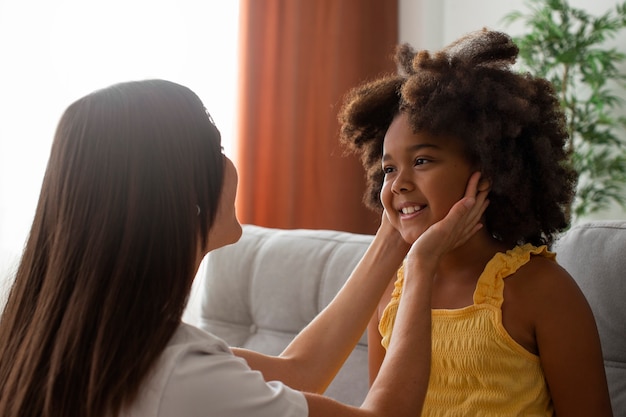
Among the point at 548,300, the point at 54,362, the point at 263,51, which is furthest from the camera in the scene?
the point at 263,51

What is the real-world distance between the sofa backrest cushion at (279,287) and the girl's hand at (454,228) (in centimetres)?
59

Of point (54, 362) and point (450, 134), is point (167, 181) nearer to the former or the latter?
point (54, 362)

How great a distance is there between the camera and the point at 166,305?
3.41 ft

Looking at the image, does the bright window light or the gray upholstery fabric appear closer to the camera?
the gray upholstery fabric

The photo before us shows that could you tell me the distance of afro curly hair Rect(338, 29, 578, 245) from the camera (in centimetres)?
151

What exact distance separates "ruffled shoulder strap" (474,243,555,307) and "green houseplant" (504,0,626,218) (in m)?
1.94

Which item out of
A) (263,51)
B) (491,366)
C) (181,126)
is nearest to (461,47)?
(491,366)

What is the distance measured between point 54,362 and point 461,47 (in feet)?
3.30

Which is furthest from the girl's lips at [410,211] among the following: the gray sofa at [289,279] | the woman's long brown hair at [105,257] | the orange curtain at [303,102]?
the orange curtain at [303,102]

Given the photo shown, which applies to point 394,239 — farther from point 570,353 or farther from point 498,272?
point 570,353

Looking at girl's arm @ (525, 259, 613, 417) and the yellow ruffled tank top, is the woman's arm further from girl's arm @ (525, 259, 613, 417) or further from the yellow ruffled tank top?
girl's arm @ (525, 259, 613, 417)

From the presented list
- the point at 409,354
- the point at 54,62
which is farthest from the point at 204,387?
the point at 54,62

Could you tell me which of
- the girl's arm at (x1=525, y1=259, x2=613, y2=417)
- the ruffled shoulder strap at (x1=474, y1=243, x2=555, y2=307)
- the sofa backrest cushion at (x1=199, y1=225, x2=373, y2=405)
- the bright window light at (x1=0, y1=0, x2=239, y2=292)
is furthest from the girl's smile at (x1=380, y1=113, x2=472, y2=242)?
the bright window light at (x1=0, y1=0, x2=239, y2=292)

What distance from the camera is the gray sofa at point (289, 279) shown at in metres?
1.65
